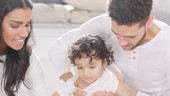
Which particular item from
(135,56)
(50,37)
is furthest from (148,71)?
(50,37)

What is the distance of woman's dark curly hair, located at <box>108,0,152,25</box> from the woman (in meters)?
0.33

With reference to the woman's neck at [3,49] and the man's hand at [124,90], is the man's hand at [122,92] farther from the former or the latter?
the woman's neck at [3,49]

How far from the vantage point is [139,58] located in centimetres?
155

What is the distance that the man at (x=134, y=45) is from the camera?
1.36 m

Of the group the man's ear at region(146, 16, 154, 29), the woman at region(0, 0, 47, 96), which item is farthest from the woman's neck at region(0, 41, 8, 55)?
the man's ear at region(146, 16, 154, 29)

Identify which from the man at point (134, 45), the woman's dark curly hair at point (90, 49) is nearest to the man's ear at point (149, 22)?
the man at point (134, 45)

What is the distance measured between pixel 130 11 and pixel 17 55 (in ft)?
1.70

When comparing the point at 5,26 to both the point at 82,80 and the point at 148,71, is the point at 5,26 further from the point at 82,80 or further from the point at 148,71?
the point at 148,71

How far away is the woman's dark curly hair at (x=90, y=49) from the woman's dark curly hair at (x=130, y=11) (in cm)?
20

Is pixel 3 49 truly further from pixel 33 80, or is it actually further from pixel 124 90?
pixel 124 90

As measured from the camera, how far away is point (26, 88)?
1.59 metres

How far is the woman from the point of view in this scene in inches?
53.6

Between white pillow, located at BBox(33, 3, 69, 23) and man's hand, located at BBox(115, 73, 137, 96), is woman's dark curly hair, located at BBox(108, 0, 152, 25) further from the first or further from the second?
white pillow, located at BBox(33, 3, 69, 23)

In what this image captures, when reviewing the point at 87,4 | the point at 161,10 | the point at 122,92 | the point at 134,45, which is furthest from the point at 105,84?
the point at 87,4
